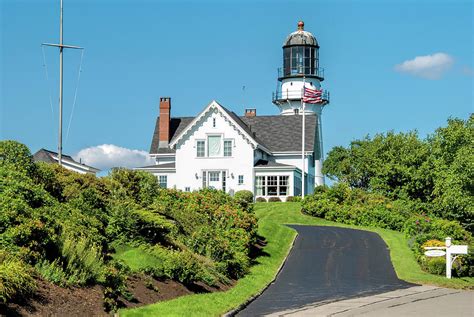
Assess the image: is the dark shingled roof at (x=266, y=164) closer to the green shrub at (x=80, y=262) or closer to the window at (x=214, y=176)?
the window at (x=214, y=176)

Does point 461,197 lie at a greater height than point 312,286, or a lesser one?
greater

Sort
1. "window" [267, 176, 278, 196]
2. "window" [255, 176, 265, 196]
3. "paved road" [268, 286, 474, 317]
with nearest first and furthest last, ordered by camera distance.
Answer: "paved road" [268, 286, 474, 317] < "window" [267, 176, 278, 196] < "window" [255, 176, 265, 196]

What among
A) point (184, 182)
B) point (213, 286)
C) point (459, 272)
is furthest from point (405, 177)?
point (213, 286)

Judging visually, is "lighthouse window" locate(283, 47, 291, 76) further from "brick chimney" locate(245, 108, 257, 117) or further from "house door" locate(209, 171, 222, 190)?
"house door" locate(209, 171, 222, 190)

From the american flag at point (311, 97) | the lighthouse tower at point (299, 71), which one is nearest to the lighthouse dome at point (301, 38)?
the lighthouse tower at point (299, 71)

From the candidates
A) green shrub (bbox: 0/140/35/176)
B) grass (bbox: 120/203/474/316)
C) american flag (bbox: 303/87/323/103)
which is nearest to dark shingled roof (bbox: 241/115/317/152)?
american flag (bbox: 303/87/323/103)

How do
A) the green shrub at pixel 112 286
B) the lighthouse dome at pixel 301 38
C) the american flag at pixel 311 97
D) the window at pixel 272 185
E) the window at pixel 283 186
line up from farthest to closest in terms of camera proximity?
1. the lighthouse dome at pixel 301 38
2. the window at pixel 272 185
3. the window at pixel 283 186
4. the american flag at pixel 311 97
5. the green shrub at pixel 112 286

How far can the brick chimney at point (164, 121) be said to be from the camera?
70688 mm

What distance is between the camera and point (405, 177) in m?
63.5

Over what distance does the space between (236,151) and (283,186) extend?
4718 millimetres

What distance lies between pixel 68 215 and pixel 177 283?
3339 mm

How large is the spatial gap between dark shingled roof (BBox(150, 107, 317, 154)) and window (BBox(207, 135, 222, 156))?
256cm

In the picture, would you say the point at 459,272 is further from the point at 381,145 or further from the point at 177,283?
the point at 381,145

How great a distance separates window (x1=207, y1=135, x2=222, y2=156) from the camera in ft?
216
